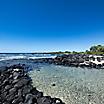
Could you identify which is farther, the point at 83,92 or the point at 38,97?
the point at 83,92

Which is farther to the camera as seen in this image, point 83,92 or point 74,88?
point 74,88

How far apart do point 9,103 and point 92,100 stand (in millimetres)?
6242

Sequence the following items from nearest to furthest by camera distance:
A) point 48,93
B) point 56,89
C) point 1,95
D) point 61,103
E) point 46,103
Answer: point 46,103 < point 61,103 < point 1,95 < point 48,93 < point 56,89

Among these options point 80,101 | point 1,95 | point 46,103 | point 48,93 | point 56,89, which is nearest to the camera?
point 46,103

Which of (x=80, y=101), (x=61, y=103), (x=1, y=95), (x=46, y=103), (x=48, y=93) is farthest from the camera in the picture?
(x=48, y=93)

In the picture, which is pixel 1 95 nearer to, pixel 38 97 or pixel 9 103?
pixel 9 103

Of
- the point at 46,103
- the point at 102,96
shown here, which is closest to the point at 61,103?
the point at 46,103

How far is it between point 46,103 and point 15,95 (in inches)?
137

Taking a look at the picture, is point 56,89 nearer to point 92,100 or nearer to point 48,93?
point 48,93

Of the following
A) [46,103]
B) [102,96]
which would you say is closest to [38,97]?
[46,103]

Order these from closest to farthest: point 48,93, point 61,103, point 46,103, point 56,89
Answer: point 46,103 → point 61,103 → point 48,93 → point 56,89

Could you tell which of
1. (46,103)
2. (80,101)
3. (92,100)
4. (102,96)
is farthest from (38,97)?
(102,96)

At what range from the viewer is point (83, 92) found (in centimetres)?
1783

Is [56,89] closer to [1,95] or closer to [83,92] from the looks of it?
[83,92]
